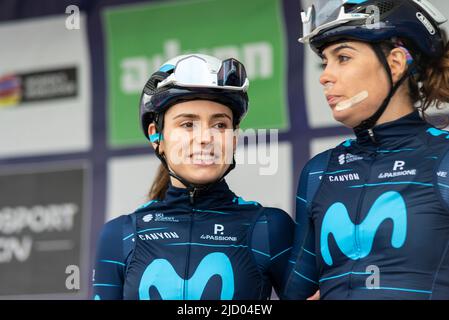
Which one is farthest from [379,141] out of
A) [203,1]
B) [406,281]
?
[203,1]

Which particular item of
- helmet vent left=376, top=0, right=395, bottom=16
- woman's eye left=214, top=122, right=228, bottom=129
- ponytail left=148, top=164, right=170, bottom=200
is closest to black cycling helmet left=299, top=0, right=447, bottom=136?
helmet vent left=376, top=0, right=395, bottom=16

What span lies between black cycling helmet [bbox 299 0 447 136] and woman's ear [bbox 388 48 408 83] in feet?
0.07

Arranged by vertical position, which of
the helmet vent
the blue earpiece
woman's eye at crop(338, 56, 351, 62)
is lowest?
the blue earpiece

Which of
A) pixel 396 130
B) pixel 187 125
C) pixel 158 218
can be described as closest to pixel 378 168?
pixel 396 130

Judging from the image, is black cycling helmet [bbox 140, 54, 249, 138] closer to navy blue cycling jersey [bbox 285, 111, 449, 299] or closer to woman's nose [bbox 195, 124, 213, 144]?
woman's nose [bbox 195, 124, 213, 144]

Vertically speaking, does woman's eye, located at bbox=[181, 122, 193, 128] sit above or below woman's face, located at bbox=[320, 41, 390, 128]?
below

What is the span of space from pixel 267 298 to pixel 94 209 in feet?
7.93

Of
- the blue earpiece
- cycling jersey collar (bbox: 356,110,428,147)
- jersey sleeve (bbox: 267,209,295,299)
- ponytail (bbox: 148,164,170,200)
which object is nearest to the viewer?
cycling jersey collar (bbox: 356,110,428,147)

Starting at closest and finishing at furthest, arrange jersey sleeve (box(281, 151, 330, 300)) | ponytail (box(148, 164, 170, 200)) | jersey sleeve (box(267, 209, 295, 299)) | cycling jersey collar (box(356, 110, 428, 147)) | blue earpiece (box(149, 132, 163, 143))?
cycling jersey collar (box(356, 110, 428, 147))
jersey sleeve (box(281, 151, 330, 300))
jersey sleeve (box(267, 209, 295, 299))
blue earpiece (box(149, 132, 163, 143))
ponytail (box(148, 164, 170, 200))

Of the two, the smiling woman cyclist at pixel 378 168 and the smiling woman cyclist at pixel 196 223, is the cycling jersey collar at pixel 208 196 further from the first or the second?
the smiling woman cyclist at pixel 378 168

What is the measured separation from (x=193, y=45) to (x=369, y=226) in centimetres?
260

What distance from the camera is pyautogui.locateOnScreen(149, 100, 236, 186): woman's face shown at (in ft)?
10.4

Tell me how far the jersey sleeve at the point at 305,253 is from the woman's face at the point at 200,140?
321 mm

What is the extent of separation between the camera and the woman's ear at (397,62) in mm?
2984
